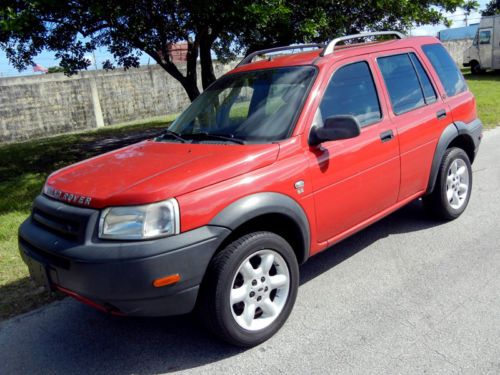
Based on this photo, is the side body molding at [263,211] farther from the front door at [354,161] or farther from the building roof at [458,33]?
the building roof at [458,33]

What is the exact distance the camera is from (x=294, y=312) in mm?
3604

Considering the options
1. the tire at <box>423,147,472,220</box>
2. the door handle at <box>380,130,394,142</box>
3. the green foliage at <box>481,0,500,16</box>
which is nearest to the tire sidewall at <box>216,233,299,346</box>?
the door handle at <box>380,130,394,142</box>

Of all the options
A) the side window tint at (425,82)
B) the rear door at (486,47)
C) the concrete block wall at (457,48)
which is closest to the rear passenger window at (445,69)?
the side window tint at (425,82)

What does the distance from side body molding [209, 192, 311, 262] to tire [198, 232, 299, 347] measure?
0.15 m

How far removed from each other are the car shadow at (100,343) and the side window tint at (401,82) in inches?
68.4

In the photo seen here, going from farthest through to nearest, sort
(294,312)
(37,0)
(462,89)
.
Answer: (37,0) < (462,89) < (294,312)

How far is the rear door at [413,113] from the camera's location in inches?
169

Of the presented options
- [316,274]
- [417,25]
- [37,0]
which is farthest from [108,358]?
[417,25]

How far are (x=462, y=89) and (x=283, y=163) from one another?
2.93 metres

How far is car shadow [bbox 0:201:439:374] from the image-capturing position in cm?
315

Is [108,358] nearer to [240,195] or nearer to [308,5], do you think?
[240,195]

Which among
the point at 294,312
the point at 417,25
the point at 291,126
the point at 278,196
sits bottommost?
the point at 294,312

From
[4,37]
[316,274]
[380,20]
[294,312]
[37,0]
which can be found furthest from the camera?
[380,20]

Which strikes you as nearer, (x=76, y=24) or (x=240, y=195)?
(x=240, y=195)
